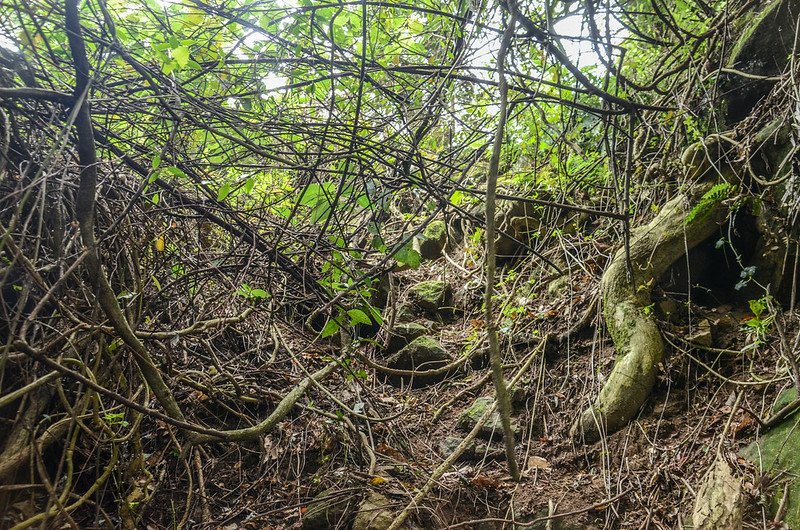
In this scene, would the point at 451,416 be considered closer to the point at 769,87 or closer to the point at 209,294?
the point at 209,294

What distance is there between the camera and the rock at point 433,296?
16.0 ft

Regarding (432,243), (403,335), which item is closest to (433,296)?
(403,335)

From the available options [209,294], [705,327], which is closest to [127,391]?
[209,294]

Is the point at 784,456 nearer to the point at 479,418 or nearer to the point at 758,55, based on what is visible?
the point at 479,418

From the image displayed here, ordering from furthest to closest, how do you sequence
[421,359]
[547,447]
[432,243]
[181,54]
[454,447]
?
[432,243], [421,359], [454,447], [547,447], [181,54]

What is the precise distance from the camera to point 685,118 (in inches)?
139

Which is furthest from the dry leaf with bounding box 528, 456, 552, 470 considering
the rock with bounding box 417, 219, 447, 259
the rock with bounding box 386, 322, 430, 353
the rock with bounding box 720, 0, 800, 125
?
the rock with bounding box 417, 219, 447, 259

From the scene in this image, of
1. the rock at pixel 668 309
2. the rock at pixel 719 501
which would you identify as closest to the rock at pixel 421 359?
the rock at pixel 668 309

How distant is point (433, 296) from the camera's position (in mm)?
4887

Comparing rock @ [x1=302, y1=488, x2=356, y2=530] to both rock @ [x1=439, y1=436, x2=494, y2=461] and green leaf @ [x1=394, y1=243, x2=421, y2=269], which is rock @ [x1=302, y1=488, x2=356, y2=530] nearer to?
rock @ [x1=439, y1=436, x2=494, y2=461]

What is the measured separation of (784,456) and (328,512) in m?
2.39

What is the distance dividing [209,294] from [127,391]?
82 cm

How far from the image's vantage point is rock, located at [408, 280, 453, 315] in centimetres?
487

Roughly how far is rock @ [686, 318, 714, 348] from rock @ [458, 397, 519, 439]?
4.31 feet
